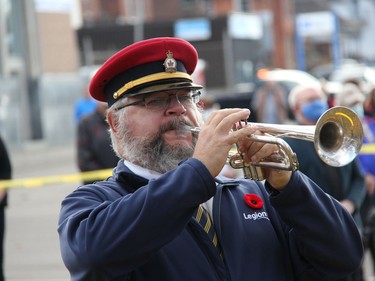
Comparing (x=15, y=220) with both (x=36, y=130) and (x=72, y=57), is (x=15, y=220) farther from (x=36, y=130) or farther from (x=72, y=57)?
(x=72, y=57)

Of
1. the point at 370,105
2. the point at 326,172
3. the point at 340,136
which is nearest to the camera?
the point at 340,136

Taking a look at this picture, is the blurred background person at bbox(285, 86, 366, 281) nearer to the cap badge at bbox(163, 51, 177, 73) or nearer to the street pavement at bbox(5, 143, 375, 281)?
the street pavement at bbox(5, 143, 375, 281)

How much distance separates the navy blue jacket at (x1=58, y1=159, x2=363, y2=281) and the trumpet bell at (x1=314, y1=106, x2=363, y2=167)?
0.22 metres

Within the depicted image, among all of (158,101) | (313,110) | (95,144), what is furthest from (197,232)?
(95,144)

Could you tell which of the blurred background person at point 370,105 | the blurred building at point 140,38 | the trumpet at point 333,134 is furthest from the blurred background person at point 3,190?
the blurred building at point 140,38

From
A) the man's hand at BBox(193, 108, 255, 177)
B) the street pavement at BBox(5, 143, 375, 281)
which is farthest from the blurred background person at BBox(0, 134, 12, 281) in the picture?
the man's hand at BBox(193, 108, 255, 177)

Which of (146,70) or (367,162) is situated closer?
(146,70)

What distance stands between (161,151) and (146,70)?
29 cm

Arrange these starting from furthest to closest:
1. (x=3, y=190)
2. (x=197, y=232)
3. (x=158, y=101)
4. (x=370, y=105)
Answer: (x=370, y=105) < (x=3, y=190) < (x=158, y=101) < (x=197, y=232)

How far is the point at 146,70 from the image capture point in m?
2.96

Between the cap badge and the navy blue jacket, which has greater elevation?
the cap badge

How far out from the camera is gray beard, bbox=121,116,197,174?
113 inches

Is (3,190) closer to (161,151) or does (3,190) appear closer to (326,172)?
(326,172)

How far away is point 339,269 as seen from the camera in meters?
2.87
